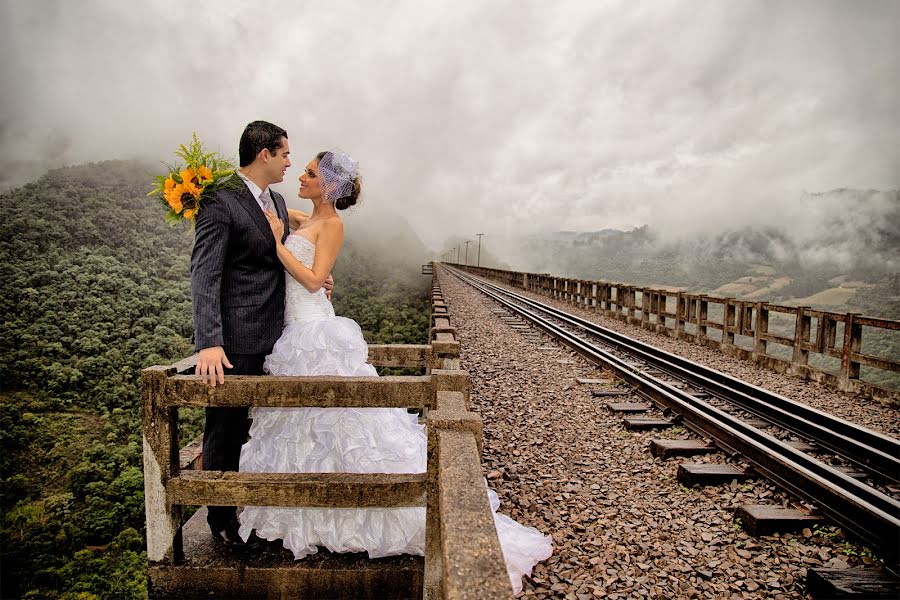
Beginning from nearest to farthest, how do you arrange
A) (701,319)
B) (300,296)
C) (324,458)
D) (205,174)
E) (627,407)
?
(205,174), (324,458), (300,296), (627,407), (701,319)

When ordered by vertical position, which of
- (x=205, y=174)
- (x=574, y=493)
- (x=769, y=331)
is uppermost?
(x=205, y=174)

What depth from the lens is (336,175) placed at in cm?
256

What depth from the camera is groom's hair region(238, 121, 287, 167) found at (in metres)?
2.35

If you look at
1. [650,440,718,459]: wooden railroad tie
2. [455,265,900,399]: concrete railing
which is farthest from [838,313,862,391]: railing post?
[650,440,718,459]: wooden railroad tie

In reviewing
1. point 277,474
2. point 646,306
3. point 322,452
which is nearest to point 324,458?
point 322,452

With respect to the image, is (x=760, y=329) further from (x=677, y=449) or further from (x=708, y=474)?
(x=708, y=474)

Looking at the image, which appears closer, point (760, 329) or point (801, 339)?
point (801, 339)

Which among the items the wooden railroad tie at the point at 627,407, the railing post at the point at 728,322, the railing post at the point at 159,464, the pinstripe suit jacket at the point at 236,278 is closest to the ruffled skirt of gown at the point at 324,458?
the pinstripe suit jacket at the point at 236,278

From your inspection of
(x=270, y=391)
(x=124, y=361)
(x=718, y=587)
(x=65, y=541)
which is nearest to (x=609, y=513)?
(x=718, y=587)

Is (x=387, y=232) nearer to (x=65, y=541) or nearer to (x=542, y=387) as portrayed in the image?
(x=65, y=541)

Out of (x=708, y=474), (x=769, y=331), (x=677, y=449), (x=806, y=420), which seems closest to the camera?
(x=708, y=474)

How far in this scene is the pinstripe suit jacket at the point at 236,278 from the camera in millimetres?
2096

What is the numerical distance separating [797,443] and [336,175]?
184 inches

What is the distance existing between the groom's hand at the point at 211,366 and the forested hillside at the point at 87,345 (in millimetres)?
2218
